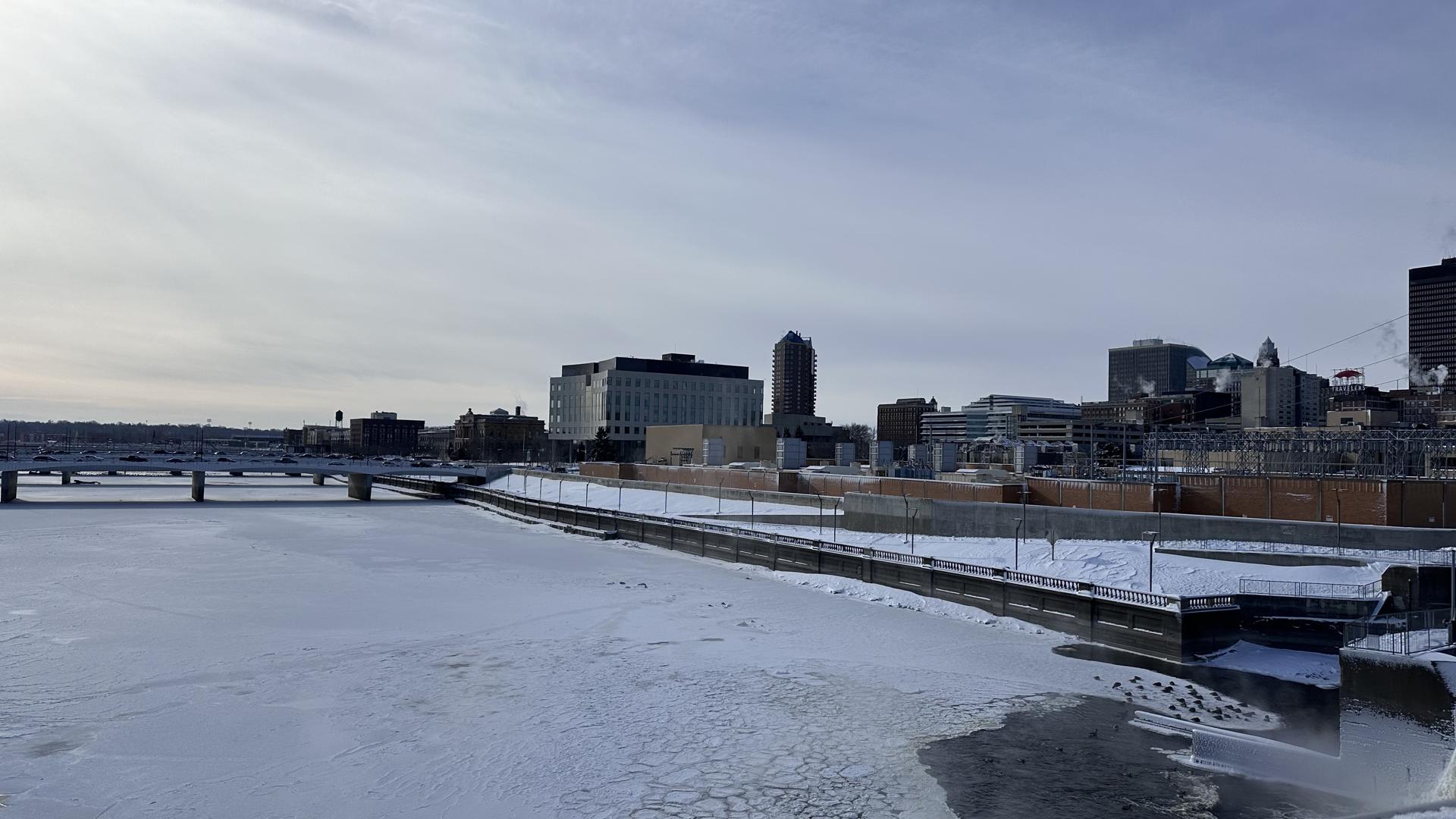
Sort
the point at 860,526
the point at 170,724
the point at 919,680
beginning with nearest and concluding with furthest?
the point at 170,724 → the point at 919,680 → the point at 860,526

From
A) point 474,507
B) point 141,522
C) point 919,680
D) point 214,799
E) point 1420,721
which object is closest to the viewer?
point 214,799

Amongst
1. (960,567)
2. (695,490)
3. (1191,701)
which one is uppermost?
(695,490)

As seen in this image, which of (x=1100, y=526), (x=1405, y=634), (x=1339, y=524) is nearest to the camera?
(x=1405, y=634)

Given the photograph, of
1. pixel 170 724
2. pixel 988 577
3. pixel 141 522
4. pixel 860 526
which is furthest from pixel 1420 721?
pixel 141 522

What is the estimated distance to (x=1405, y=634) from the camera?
74.2 ft

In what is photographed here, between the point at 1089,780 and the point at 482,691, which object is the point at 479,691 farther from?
the point at 1089,780

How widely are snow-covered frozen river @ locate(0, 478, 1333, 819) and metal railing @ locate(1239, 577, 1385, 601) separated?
9.50m

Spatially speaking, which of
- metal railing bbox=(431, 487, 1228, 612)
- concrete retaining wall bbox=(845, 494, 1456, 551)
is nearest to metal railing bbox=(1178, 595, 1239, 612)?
metal railing bbox=(431, 487, 1228, 612)

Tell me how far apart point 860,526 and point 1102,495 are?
17.0 m

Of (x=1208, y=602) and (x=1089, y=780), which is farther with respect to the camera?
(x=1208, y=602)

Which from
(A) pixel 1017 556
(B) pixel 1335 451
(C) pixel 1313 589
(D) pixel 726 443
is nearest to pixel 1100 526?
(A) pixel 1017 556

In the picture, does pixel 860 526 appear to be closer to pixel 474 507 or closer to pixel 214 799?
pixel 214 799

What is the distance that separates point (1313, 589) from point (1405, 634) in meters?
16.2

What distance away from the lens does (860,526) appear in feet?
208
